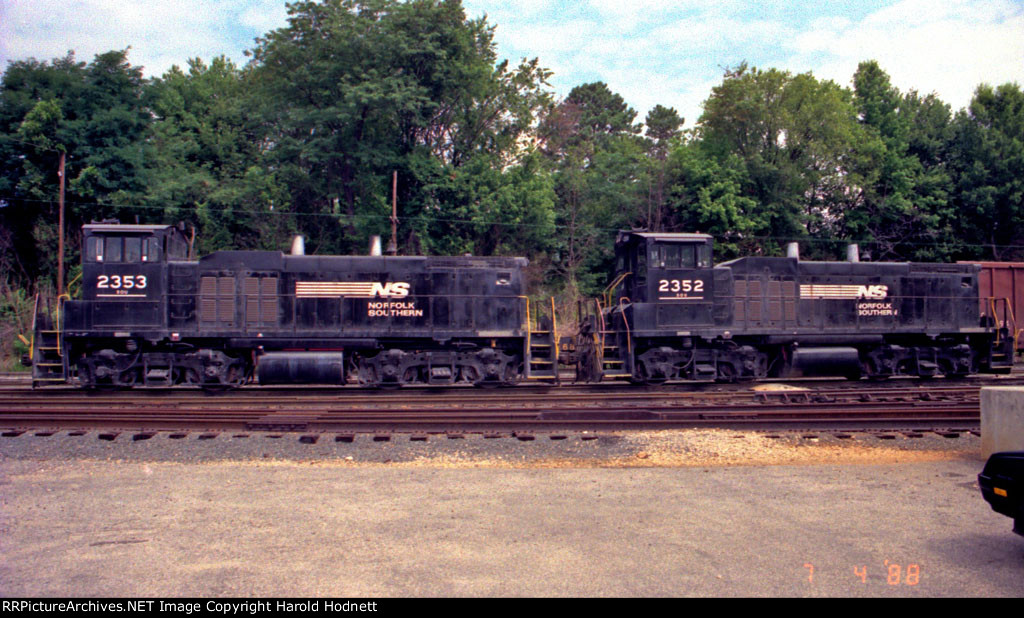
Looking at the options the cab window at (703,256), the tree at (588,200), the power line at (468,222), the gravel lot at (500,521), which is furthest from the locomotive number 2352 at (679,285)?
the tree at (588,200)

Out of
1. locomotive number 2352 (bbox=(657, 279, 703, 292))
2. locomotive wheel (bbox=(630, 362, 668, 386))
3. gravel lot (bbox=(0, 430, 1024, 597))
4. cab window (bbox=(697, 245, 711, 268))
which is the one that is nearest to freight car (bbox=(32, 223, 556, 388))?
locomotive wheel (bbox=(630, 362, 668, 386))

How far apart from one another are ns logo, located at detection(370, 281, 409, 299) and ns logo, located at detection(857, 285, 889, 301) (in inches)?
432

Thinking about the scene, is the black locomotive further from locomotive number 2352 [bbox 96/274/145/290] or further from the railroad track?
the railroad track

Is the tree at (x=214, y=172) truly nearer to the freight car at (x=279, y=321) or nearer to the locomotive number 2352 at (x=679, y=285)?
the freight car at (x=279, y=321)

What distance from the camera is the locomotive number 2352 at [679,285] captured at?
1446 centimetres

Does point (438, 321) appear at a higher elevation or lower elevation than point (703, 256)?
lower

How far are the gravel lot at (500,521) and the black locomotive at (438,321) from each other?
5.26 metres

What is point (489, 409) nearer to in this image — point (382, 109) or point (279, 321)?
point (279, 321)

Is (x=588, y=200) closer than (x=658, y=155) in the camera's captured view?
Yes

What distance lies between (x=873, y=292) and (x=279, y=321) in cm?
1412

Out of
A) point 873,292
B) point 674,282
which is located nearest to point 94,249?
point 674,282

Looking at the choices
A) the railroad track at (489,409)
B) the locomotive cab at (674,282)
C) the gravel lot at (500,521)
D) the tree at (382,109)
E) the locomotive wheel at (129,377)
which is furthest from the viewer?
the tree at (382,109)

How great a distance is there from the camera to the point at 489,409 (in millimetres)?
10930

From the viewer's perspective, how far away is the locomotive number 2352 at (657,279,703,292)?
1446 cm
